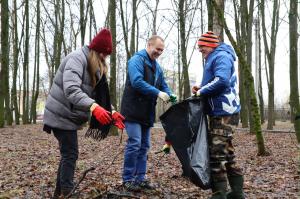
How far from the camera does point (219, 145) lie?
3.98 metres

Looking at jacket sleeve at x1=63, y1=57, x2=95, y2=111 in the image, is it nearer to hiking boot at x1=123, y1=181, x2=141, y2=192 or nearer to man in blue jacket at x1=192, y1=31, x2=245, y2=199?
man in blue jacket at x1=192, y1=31, x2=245, y2=199

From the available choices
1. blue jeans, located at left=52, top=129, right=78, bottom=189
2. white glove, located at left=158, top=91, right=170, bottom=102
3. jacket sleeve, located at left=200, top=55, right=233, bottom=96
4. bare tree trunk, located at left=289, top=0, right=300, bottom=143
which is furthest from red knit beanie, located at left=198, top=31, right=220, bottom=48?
bare tree trunk, located at left=289, top=0, right=300, bottom=143

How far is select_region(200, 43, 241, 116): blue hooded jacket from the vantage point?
3.92 meters

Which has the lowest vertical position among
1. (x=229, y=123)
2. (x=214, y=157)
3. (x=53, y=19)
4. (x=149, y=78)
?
(x=214, y=157)

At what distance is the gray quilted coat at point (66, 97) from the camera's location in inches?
153

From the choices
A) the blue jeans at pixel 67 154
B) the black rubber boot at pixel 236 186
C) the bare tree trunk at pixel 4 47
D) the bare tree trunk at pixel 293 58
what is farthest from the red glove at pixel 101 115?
the bare tree trunk at pixel 4 47

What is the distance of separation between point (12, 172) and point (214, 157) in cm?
407

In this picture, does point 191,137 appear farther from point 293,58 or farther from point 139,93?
point 293,58

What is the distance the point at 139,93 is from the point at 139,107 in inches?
7.1

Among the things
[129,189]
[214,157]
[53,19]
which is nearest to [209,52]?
[214,157]

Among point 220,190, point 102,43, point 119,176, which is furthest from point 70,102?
point 119,176

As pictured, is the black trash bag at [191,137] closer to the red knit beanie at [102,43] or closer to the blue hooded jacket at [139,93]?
the blue hooded jacket at [139,93]

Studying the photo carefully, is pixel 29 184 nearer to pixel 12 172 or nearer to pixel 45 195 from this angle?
pixel 45 195

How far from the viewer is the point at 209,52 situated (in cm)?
427
